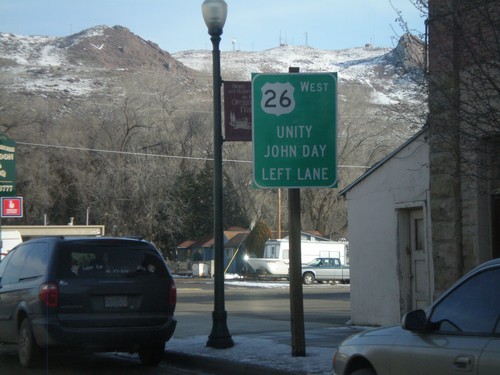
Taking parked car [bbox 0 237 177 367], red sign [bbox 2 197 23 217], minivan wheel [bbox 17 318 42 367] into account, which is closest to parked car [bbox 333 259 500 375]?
parked car [bbox 0 237 177 367]

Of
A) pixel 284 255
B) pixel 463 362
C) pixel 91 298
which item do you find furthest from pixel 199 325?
pixel 284 255

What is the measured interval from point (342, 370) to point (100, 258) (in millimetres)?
4940

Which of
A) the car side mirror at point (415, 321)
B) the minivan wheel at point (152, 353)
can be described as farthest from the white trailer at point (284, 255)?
the car side mirror at point (415, 321)

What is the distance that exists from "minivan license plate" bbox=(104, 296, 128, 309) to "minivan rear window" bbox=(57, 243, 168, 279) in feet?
0.94

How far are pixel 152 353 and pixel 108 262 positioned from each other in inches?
63.0

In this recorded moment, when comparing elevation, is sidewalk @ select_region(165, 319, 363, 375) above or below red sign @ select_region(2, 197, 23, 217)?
below

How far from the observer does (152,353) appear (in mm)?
11891

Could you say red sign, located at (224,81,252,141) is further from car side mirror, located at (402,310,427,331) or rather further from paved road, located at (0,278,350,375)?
car side mirror, located at (402,310,427,331)

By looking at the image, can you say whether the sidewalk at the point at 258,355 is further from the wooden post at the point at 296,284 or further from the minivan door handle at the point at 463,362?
the minivan door handle at the point at 463,362

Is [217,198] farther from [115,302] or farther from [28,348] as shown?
[28,348]

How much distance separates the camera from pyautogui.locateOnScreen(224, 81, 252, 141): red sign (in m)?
12.8

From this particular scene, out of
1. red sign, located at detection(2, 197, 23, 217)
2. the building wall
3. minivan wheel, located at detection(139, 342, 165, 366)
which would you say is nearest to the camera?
minivan wheel, located at detection(139, 342, 165, 366)

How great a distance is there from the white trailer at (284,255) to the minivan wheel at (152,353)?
39.5 meters

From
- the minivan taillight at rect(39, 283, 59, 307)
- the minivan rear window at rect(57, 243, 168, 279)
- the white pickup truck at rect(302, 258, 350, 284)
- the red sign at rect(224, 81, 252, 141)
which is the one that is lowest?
the white pickup truck at rect(302, 258, 350, 284)
